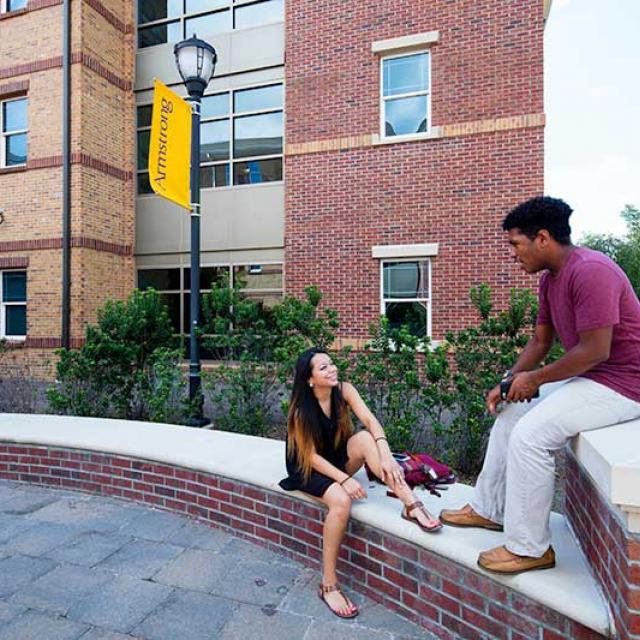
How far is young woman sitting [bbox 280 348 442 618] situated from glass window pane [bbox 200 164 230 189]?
1018 centimetres

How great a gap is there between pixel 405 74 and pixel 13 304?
10.4 metres

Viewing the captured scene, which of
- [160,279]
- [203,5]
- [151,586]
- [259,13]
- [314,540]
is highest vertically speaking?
[203,5]

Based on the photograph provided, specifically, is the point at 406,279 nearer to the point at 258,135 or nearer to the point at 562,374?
the point at 258,135

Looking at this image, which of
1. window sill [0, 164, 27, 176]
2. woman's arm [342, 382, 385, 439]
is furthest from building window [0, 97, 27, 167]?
woman's arm [342, 382, 385, 439]

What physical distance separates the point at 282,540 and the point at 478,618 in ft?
4.51

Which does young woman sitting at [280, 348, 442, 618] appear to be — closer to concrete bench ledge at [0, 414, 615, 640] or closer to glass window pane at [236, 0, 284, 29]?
concrete bench ledge at [0, 414, 615, 640]

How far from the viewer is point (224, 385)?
6.24 metres

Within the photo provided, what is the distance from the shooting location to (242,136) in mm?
12312

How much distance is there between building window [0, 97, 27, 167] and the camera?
1247cm

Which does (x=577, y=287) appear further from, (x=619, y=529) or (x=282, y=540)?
(x=282, y=540)

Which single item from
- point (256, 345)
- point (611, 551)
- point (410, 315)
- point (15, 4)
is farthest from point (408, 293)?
point (15, 4)

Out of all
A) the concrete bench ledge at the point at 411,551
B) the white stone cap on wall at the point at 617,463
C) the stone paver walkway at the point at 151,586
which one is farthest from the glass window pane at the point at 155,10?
the white stone cap on wall at the point at 617,463

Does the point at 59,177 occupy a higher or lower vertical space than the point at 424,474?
higher

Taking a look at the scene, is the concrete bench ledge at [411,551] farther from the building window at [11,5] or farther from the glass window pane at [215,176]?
the building window at [11,5]
